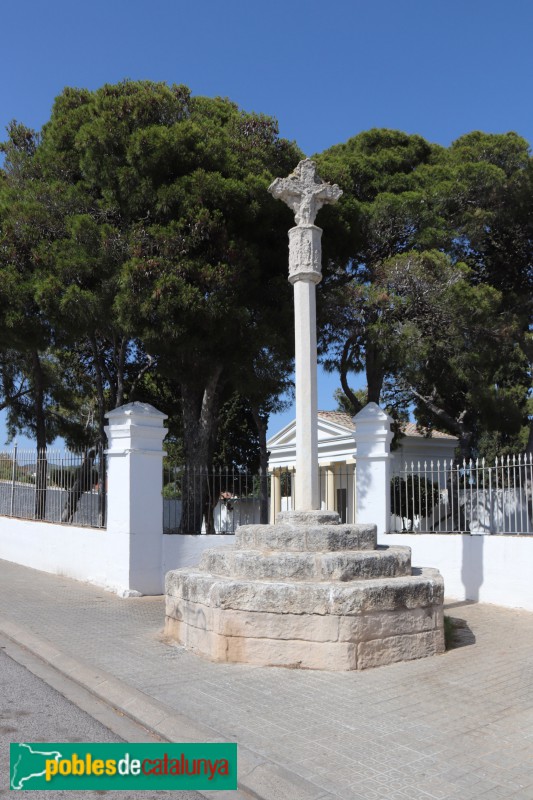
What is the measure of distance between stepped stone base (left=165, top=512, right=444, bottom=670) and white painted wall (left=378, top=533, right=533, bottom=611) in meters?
2.37

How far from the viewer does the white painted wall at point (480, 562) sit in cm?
878

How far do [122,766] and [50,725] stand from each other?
82 centimetres

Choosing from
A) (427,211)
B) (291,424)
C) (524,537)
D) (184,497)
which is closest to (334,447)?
(291,424)

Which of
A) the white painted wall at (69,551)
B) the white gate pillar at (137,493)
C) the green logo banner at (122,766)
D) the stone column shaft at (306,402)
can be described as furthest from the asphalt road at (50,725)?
the white painted wall at (69,551)

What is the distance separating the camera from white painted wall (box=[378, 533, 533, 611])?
8.78m

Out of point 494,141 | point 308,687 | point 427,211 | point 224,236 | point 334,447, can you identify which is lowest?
Result: point 308,687

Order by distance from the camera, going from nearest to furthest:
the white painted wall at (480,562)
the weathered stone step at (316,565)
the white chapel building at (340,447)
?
the weathered stone step at (316,565)
the white painted wall at (480,562)
the white chapel building at (340,447)

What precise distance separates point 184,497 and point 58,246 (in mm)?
Answer: 5016

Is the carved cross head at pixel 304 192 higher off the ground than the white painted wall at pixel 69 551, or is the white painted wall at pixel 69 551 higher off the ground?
the carved cross head at pixel 304 192

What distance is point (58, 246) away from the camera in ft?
41.0

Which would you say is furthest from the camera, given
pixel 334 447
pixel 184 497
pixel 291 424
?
pixel 291 424

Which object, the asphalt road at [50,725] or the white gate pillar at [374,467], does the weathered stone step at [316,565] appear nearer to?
the asphalt road at [50,725]

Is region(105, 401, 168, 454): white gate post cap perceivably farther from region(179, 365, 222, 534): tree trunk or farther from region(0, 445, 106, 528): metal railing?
region(179, 365, 222, 534): tree trunk

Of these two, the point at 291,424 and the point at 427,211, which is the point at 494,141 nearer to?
the point at 427,211
